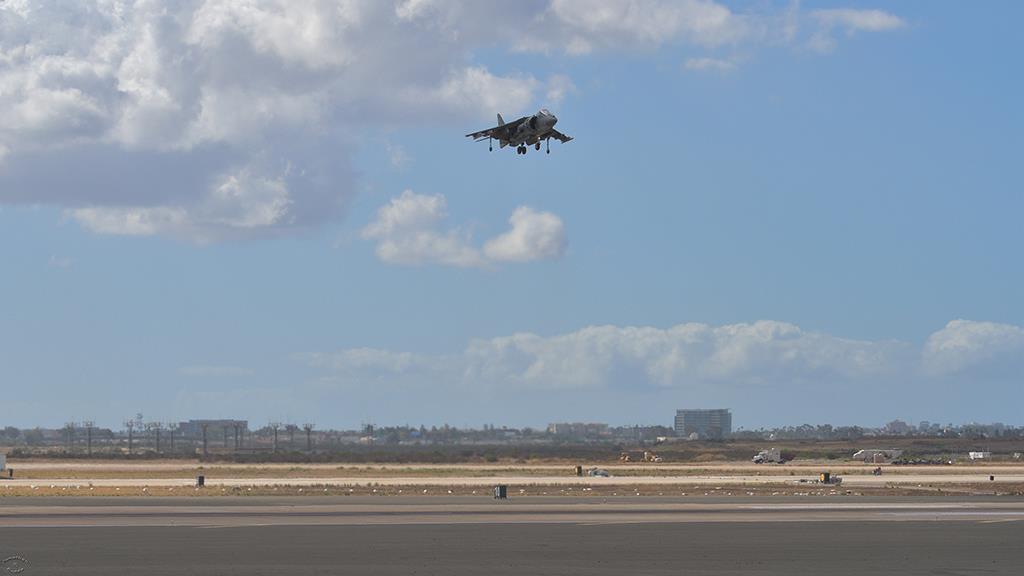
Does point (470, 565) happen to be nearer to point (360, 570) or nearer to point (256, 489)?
point (360, 570)

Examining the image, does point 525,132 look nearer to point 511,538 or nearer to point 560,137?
point 560,137

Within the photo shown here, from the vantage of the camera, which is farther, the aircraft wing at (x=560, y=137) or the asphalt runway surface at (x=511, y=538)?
the aircraft wing at (x=560, y=137)

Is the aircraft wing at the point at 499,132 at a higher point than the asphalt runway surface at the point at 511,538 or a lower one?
higher

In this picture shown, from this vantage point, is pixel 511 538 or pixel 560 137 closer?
pixel 511 538

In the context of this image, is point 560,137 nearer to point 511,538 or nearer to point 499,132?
point 499,132

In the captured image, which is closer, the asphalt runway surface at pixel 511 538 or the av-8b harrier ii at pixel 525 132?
the asphalt runway surface at pixel 511 538

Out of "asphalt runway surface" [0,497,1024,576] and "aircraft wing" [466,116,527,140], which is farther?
"aircraft wing" [466,116,527,140]

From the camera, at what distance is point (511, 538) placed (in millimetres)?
47125

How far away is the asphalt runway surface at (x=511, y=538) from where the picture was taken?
39.0 metres

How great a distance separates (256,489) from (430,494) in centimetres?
1281

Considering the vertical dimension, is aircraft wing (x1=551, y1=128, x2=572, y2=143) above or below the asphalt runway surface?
above

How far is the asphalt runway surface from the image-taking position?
39.0 m

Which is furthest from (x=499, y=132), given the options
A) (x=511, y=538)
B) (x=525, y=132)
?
(x=511, y=538)

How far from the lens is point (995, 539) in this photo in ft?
156
